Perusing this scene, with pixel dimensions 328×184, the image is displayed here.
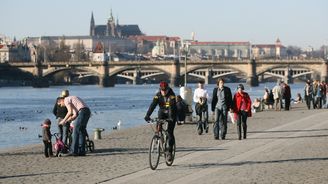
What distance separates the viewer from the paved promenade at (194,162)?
1304 cm

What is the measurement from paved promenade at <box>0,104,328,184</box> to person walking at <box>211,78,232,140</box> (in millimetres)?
378

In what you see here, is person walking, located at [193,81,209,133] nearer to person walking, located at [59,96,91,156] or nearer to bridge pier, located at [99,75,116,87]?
person walking, located at [59,96,91,156]

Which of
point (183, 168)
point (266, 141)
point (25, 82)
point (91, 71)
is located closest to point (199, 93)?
point (266, 141)

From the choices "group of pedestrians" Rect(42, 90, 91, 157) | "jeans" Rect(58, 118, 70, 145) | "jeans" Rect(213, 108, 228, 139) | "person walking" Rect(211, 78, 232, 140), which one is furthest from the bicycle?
"jeans" Rect(213, 108, 228, 139)

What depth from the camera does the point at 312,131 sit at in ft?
78.6

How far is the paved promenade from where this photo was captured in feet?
42.8

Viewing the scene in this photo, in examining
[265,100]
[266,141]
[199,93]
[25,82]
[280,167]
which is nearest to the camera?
[280,167]

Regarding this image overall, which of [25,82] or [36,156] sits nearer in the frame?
[36,156]

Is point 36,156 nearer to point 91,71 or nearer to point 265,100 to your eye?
point 265,100

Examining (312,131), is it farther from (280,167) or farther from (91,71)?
(91,71)

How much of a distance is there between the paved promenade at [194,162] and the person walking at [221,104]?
378mm

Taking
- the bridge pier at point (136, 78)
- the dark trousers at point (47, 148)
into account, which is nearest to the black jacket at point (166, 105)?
the dark trousers at point (47, 148)

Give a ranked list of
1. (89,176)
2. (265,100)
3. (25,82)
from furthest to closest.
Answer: (25,82)
(265,100)
(89,176)

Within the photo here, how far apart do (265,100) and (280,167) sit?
2695 cm
